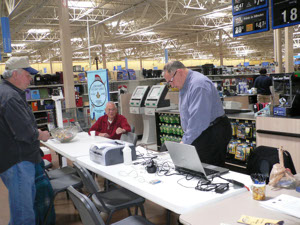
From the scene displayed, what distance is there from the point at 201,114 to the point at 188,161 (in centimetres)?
64

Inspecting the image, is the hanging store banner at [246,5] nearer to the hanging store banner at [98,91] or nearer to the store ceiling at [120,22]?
the hanging store banner at [98,91]

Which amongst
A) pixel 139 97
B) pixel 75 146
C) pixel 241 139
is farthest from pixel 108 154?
pixel 139 97

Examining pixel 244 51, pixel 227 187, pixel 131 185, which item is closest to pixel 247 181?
pixel 227 187

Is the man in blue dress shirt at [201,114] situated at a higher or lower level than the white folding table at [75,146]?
higher

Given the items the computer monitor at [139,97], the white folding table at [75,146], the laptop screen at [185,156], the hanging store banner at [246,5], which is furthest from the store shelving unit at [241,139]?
the computer monitor at [139,97]

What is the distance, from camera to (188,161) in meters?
2.38

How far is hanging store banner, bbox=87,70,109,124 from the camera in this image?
21.0 ft

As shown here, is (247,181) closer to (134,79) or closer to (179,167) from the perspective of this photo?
(179,167)

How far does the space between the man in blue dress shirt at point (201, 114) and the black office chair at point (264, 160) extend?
41 cm

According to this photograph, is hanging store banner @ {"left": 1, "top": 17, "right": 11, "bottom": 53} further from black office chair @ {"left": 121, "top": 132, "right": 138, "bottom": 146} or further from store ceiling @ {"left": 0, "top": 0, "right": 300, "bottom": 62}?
black office chair @ {"left": 121, "top": 132, "right": 138, "bottom": 146}

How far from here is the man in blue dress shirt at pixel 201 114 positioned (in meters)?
2.87

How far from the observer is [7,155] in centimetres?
272

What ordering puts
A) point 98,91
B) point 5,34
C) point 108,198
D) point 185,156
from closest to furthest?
point 185,156 < point 108,198 < point 98,91 < point 5,34

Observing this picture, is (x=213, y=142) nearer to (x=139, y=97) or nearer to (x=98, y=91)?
(x=98, y=91)
